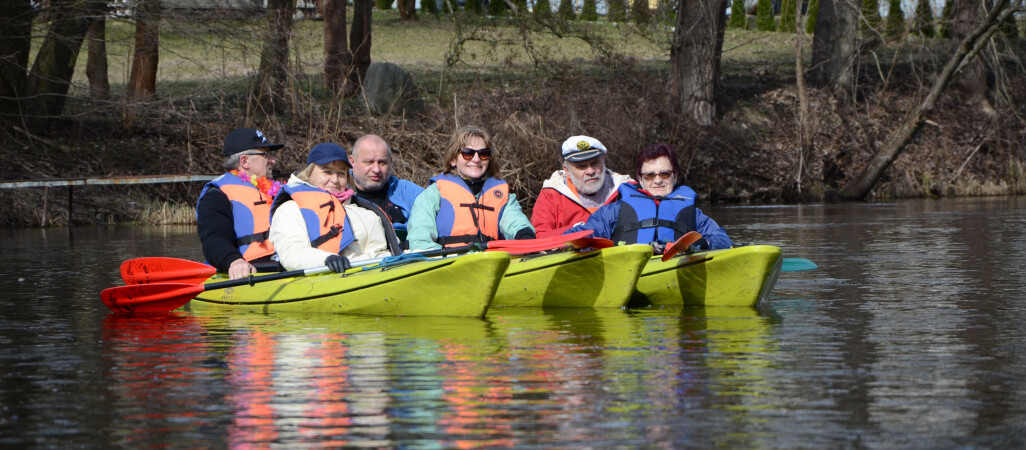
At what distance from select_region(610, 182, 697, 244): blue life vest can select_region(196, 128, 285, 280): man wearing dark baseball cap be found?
2191 millimetres

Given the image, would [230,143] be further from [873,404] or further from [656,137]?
[656,137]

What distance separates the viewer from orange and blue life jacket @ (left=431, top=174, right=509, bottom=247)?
27.8 feet

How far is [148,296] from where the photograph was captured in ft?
27.1

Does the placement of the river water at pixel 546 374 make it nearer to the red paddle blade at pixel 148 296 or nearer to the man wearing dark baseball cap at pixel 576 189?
the red paddle blade at pixel 148 296

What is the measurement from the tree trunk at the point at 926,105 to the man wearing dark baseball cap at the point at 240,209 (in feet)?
47.3

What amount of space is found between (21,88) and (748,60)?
57.8 ft

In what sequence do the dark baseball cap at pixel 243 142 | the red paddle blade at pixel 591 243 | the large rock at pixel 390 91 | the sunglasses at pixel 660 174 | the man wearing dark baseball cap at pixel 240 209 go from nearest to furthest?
the red paddle blade at pixel 591 243 → the sunglasses at pixel 660 174 → the man wearing dark baseball cap at pixel 240 209 → the dark baseball cap at pixel 243 142 → the large rock at pixel 390 91

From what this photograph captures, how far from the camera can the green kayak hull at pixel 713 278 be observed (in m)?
7.96

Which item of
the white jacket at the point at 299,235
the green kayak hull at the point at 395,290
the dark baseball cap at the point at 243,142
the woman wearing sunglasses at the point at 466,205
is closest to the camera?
the green kayak hull at the point at 395,290

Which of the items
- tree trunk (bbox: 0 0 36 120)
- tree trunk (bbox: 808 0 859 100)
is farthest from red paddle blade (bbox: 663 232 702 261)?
tree trunk (bbox: 808 0 859 100)

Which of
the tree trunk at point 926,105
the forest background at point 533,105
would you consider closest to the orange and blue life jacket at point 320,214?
the forest background at point 533,105

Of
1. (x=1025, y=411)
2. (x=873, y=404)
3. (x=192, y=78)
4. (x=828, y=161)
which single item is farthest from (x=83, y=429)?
(x=192, y=78)

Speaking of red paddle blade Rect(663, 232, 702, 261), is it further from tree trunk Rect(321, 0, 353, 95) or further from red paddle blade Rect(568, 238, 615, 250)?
tree trunk Rect(321, 0, 353, 95)

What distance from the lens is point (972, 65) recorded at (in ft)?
90.9
